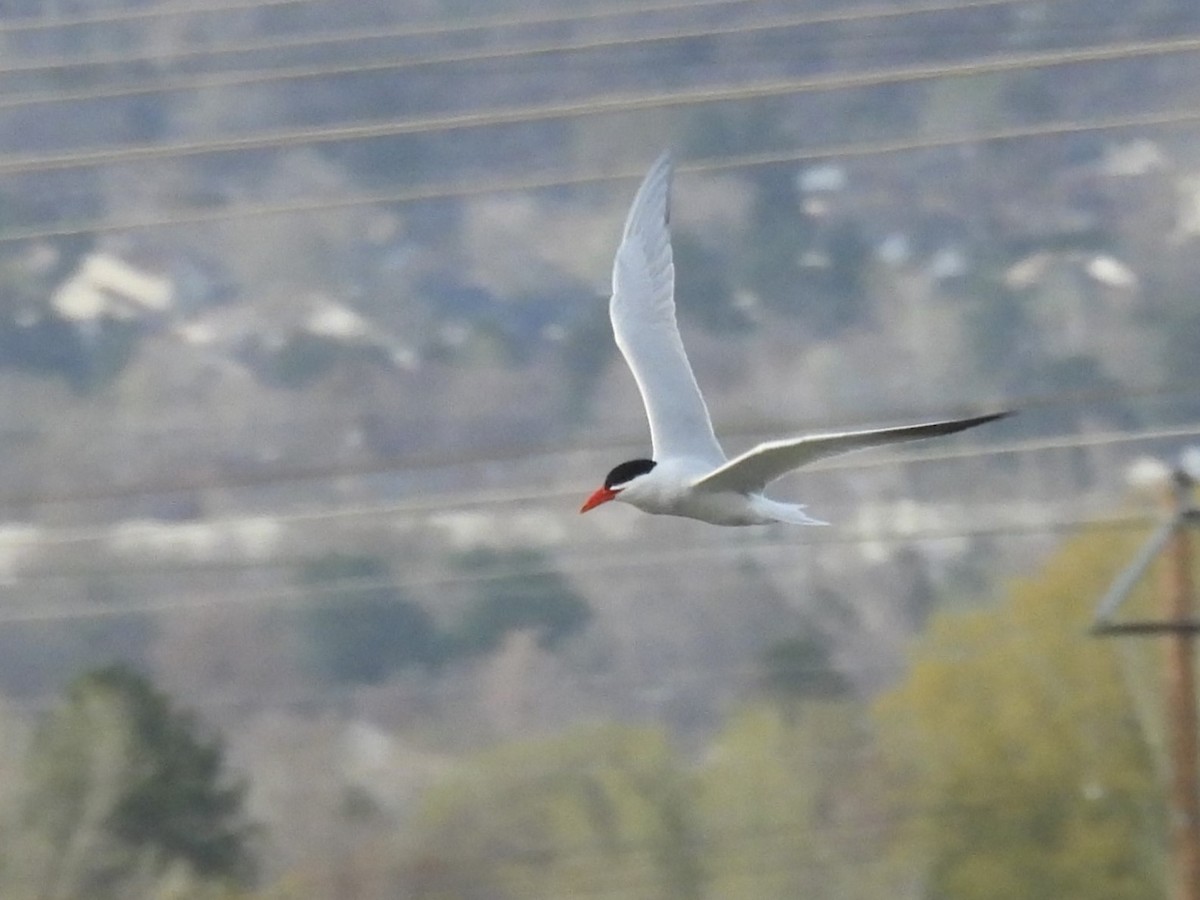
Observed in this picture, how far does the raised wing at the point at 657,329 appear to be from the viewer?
166 inches

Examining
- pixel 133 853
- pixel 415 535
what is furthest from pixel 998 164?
pixel 133 853

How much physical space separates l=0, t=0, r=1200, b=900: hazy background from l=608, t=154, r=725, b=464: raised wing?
224cm

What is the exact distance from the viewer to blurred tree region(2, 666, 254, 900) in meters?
7.75

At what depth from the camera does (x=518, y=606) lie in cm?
786

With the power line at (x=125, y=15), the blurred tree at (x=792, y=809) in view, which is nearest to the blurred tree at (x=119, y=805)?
the blurred tree at (x=792, y=809)

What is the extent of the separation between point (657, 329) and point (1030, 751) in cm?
347

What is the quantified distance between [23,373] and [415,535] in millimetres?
1678

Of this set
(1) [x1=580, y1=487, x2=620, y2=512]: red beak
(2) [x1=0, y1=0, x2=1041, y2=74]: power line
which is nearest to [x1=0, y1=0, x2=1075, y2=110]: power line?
(2) [x1=0, y1=0, x2=1041, y2=74]: power line

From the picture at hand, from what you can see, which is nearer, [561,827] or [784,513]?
[784,513]

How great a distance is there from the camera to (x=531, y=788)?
7453 millimetres

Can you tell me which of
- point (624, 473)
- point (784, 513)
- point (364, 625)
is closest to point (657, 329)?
point (624, 473)

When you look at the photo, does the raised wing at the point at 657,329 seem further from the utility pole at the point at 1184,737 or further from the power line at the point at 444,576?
the power line at the point at 444,576

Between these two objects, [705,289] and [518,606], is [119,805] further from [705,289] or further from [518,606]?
[705,289]

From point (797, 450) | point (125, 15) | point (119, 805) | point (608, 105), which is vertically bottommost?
point (119, 805)
